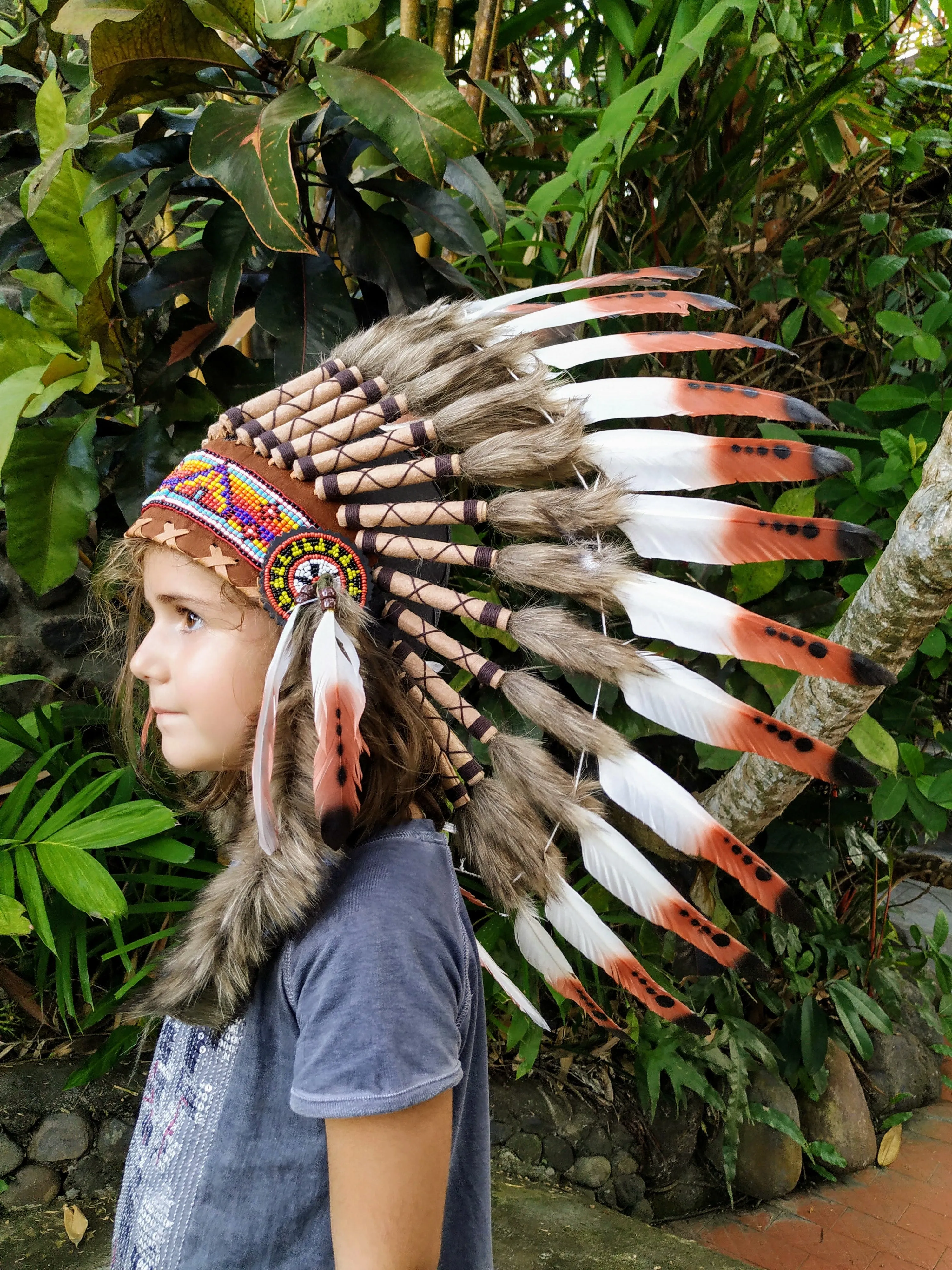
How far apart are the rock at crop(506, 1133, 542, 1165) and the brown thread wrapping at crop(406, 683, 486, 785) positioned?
1930 millimetres

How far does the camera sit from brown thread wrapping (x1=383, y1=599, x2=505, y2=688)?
1.00 m

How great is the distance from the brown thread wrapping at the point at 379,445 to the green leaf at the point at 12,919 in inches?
49.6

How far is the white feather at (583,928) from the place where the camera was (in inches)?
43.3

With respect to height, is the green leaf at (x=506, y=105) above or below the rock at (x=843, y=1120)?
above

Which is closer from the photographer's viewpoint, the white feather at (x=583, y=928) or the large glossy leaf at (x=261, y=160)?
the white feather at (x=583, y=928)

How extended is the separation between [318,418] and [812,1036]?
2457 millimetres

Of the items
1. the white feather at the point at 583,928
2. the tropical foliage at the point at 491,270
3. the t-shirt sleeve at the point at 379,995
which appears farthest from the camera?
the tropical foliage at the point at 491,270

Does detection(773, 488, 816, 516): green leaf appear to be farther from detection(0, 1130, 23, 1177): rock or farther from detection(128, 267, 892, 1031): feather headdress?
detection(0, 1130, 23, 1177): rock

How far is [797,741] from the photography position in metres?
0.90

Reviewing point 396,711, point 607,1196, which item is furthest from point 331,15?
point 607,1196

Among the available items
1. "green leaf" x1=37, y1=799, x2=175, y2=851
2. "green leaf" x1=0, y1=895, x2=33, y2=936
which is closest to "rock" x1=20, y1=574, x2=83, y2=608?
"green leaf" x1=37, y1=799, x2=175, y2=851

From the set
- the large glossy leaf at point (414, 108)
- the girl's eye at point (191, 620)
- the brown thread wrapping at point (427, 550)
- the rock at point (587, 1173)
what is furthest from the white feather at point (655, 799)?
the rock at point (587, 1173)

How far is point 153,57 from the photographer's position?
4.69 ft

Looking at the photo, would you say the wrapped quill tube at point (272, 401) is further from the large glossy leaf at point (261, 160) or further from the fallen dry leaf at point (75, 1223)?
the fallen dry leaf at point (75, 1223)
